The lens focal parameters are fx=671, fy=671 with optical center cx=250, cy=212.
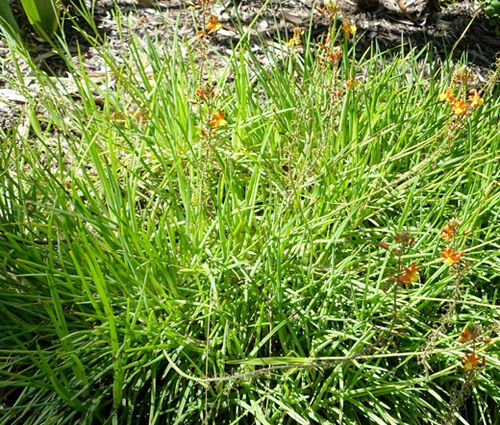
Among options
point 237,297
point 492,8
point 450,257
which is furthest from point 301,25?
point 450,257

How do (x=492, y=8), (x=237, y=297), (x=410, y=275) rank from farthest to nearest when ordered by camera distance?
1. (x=492, y=8)
2. (x=237, y=297)
3. (x=410, y=275)

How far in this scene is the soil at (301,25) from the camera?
3.60m

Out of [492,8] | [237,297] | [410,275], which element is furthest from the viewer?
[492,8]

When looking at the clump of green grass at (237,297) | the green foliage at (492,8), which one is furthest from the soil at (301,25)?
the clump of green grass at (237,297)

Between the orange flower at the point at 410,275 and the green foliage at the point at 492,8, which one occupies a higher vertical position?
the orange flower at the point at 410,275

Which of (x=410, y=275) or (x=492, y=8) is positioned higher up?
(x=410, y=275)

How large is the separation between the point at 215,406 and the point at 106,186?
75 cm

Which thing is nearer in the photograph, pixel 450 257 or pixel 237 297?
pixel 450 257

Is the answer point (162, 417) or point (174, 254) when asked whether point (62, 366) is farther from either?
point (174, 254)

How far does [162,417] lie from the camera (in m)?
2.00

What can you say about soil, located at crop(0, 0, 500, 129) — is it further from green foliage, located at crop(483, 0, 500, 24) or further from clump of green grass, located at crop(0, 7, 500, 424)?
clump of green grass, located at crop(0, 7, 500, 424)

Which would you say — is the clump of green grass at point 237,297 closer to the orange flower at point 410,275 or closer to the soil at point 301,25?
the orange flower at point 410,275

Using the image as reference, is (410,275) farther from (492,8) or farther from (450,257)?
(492,8)

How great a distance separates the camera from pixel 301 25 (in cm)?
386
